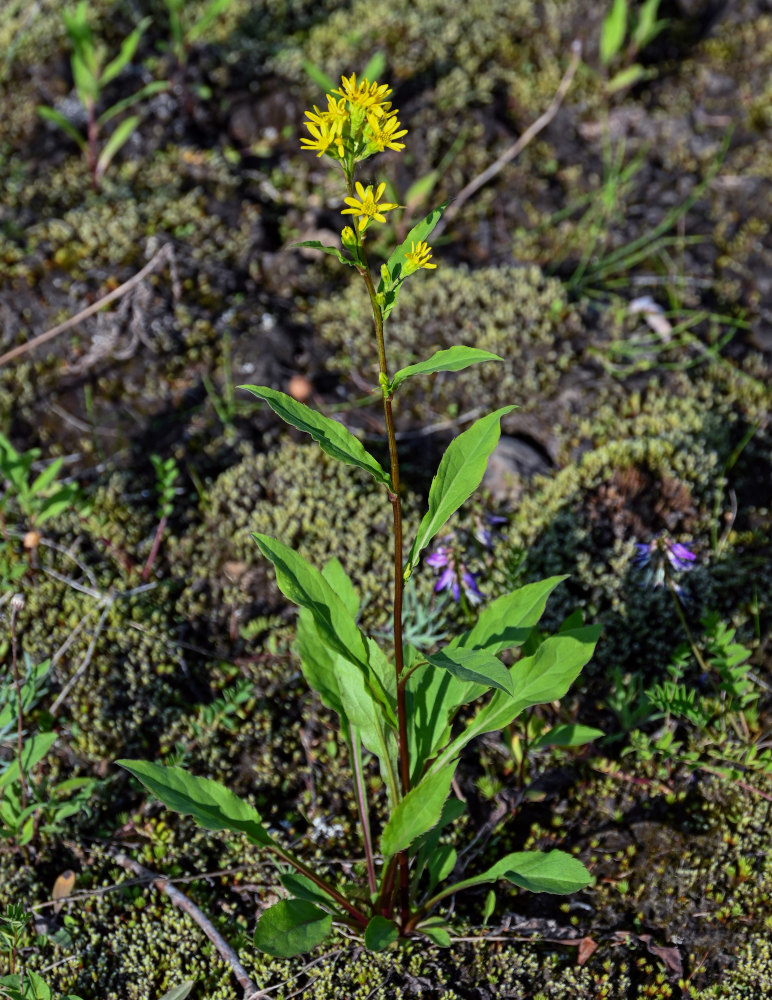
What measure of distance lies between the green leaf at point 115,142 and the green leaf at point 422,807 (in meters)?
3.79

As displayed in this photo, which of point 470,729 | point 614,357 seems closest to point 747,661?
point 470,729

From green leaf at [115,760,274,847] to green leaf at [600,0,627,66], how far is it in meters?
4.53

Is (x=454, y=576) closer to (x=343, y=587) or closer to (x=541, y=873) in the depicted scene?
(x=343, y=587)

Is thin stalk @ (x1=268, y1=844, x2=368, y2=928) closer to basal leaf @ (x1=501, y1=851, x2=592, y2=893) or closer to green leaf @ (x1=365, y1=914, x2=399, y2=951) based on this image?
green leaf @ (x1=365, y1=914, x2=399, y2=951)

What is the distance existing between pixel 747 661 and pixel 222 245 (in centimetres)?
318

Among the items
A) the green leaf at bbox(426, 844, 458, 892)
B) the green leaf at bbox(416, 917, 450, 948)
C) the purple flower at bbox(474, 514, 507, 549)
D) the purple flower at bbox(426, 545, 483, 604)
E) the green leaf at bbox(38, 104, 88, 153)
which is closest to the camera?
the green leaf at bbox(416, 917, 450, 948)

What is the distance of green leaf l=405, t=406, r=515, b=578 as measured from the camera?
1.95 meters

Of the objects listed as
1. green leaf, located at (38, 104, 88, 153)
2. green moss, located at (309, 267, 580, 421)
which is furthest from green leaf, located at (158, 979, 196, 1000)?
green leaf, located at (38, 104, 88, 153)

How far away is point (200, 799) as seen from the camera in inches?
85.0

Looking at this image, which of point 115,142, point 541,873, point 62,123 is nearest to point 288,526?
point 541,873

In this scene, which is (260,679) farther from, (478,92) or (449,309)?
(478,92)

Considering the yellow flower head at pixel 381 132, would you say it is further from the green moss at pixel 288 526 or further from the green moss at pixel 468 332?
the green moss at pixel 468 332

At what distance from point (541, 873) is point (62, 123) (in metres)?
4.26

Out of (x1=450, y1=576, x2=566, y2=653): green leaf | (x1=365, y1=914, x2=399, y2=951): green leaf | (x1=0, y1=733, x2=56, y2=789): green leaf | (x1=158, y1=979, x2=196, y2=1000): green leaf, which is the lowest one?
(x1=158, y1=979, x2=196, y2=1000): green leaf
